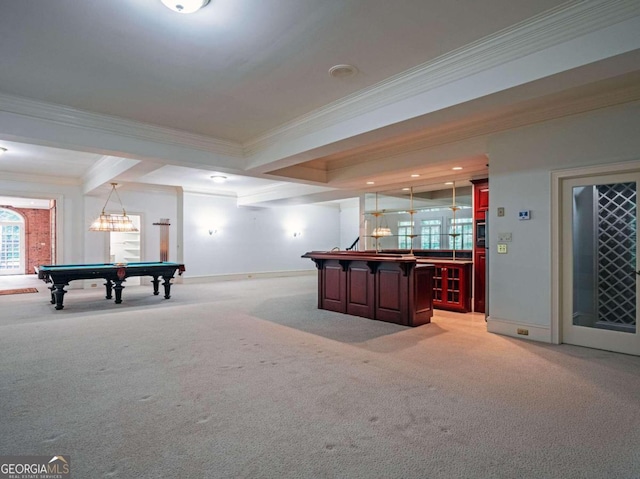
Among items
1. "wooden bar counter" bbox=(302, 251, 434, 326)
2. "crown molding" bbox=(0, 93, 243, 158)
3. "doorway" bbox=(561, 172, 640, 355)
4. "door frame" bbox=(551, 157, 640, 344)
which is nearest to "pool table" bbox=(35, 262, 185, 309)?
"crown molding" bbox=(0, 93, 243, 158)

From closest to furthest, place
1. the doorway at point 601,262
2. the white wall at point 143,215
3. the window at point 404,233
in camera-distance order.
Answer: the doorway at point 601,262 → the window at point 404,233 → the white wall at point 143,215

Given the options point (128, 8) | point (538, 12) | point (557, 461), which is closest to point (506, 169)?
point (538, 12)

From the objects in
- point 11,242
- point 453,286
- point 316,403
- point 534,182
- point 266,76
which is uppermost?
point 266,76

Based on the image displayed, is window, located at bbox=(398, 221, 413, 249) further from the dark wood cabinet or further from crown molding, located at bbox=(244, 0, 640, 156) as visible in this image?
crown molding, located at bbox=(244, 0, 640, 156)

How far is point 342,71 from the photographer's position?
3.38m

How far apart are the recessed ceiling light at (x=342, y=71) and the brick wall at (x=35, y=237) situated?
15.3 m

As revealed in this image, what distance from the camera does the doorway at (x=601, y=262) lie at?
376cm

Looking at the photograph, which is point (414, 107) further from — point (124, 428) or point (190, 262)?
point (190, 262)

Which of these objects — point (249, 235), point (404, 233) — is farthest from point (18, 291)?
point (404, 233)

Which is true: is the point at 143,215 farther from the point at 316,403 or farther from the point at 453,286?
the point at 316,403

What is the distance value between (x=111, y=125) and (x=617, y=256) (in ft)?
19.8

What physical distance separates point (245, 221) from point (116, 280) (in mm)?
5252

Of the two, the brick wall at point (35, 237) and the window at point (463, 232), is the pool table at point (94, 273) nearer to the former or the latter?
the window at point (463, 232)

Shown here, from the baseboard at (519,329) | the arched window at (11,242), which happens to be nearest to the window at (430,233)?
the baseboard at (519,329)
